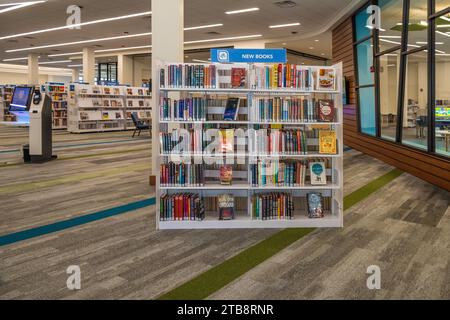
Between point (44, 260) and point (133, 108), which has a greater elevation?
point (133, 108)

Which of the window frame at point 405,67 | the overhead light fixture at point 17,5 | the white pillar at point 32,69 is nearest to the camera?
the window frame at point 405,67

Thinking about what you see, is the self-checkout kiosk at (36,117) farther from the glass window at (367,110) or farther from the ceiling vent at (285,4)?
the glass window at (367,110)

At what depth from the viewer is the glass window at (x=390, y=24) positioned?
316 inches

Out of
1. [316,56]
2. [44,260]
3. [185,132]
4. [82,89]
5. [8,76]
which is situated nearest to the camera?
[44,260]

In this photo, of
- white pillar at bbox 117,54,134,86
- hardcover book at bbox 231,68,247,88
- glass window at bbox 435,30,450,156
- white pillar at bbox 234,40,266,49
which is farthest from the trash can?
white pillar at bbox 117,54,134,86

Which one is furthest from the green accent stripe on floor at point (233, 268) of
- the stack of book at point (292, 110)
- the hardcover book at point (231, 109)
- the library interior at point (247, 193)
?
the hardcover book at point (231, 109)

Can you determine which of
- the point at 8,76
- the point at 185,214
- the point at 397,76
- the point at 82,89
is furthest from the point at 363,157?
the point at 8,76

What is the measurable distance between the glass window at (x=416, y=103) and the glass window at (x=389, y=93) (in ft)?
1.18

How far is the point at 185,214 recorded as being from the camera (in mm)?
4266

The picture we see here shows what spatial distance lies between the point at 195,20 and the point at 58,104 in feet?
27.8

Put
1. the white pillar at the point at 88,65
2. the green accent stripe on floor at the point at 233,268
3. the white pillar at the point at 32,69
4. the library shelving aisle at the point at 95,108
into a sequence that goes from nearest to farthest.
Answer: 1. the green accent stripe on floor at the point at 233,268
2. the library shelving aisle at the point at 95,108
3. the white pillar at the point at 88,65
4. the white pillar at the point at 32,69
